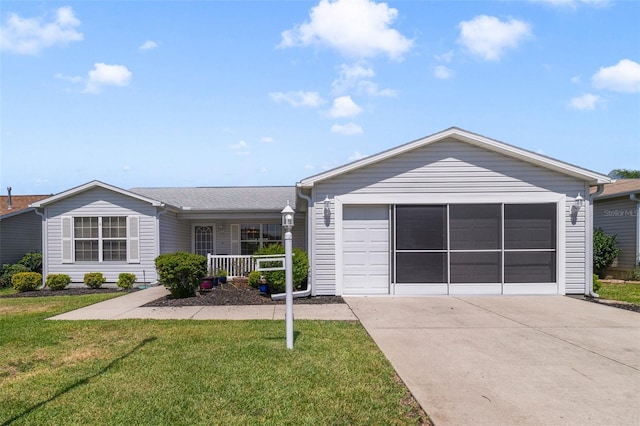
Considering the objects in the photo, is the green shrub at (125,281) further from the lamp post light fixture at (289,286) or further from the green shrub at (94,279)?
the lamp post light fixture at (289,286)

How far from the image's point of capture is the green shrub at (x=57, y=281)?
13.3 metres

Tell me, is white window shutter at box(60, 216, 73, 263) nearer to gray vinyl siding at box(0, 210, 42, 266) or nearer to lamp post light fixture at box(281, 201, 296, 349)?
gray vinyl siding at box(0, 210, 42, 266)

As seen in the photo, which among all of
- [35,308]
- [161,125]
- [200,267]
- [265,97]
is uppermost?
[265,97]

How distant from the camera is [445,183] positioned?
35.0 ft

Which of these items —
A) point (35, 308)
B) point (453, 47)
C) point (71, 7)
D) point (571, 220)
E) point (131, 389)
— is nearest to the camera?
point (131, 389)

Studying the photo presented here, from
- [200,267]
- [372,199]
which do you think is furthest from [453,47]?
[200,267]

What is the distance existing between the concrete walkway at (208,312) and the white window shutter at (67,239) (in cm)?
534

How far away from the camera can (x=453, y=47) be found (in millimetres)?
11328

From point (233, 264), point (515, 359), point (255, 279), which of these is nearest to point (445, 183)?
point (515, 359)

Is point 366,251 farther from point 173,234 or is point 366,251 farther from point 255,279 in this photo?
point 173,234

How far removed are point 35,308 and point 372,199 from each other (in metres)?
8.50

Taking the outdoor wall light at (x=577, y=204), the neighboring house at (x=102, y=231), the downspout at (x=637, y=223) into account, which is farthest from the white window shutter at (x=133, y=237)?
the downspout at (x=637, y=223)

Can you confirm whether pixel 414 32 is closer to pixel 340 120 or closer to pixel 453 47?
pixel 453 47

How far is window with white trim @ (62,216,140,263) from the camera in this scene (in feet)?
46.6
